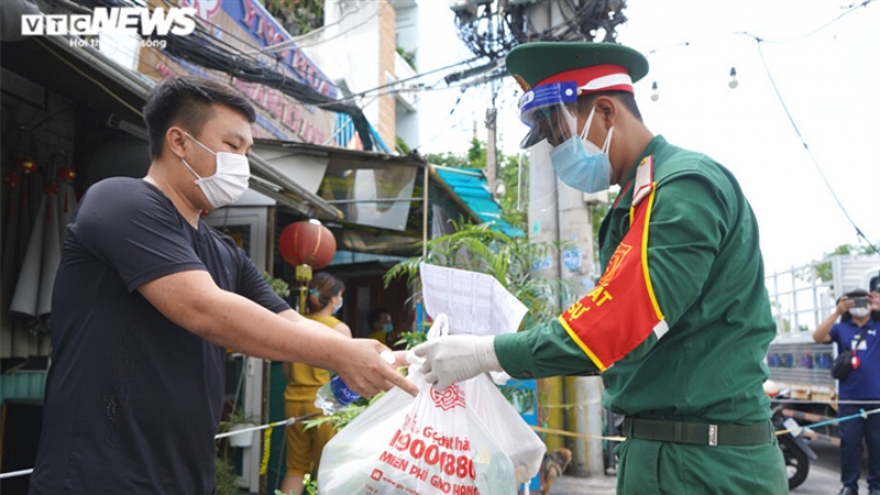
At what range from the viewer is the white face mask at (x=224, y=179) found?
72.7 inches

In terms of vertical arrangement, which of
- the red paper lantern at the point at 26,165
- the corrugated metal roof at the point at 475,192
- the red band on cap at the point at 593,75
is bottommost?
the red band on cap at the point at 593,75

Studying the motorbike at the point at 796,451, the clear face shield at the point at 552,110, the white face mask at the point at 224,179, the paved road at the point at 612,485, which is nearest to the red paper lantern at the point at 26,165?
the white face mask at the point at 224,179

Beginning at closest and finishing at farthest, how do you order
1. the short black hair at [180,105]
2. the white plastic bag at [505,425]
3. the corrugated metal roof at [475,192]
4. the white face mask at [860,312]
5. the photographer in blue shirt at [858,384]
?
the short black hair at [180,105] → the white plastic bag at [505,425] → the photographer in blue shirt at [858,384] → the white face mask at [860,312] → the corrugated metal roof at [475,192]

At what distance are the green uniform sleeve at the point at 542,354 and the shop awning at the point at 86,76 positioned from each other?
2.66m

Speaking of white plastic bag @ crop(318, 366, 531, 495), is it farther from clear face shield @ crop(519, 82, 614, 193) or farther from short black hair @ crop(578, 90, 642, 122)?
short black hair @ crop(578, 90, 642, 122)

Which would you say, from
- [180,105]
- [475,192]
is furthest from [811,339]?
[180,105]

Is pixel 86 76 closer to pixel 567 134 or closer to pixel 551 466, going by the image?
pixel 567 134

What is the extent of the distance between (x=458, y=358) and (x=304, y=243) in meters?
4.56

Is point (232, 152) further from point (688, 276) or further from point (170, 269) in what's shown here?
point (688, 276)

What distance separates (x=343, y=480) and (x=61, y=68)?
311 cm

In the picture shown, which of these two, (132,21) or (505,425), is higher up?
(132,21)

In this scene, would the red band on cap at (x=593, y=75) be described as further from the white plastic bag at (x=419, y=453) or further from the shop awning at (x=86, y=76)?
the shop awning at (x=86, y=76)

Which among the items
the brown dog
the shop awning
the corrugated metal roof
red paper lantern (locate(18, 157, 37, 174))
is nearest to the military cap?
the shop awning

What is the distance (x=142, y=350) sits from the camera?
4.94 feet
